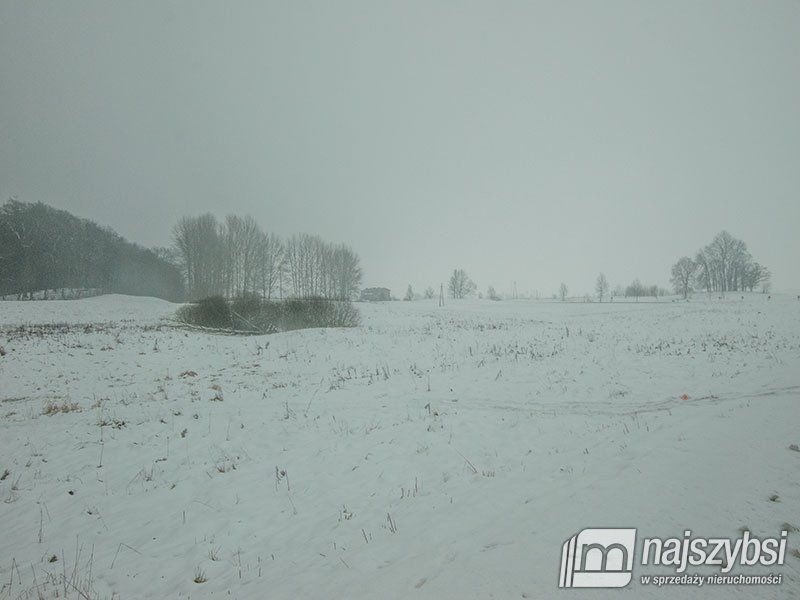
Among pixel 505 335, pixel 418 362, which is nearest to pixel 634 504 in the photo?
pixel 418 362

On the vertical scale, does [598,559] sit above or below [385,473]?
above

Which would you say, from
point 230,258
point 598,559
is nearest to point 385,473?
point 598,559

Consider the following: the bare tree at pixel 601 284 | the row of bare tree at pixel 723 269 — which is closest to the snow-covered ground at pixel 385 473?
the row of bare tree at pixel 723 269

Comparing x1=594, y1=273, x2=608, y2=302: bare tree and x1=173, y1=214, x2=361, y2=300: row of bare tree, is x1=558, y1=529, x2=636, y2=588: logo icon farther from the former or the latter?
x1=594, y1=273, x2=608, y2=302: bare tree

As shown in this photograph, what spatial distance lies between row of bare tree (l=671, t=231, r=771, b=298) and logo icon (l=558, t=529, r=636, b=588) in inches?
3694

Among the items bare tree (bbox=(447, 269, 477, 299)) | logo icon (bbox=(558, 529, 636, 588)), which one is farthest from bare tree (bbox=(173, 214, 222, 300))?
bare tree (bbox=(447, 269, 477, 299))

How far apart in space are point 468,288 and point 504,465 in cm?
10018

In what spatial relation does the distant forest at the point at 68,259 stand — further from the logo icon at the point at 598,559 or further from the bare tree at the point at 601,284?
the bare tree at the point at 601,284

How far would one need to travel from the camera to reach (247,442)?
24.4 feet

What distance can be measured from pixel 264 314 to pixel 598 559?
2713 centimetres

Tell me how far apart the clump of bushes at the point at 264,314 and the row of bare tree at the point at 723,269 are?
8340 centimetres

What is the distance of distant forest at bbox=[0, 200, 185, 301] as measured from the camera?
3450 centimetres

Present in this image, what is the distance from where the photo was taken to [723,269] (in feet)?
248

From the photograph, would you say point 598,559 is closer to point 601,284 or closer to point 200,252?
point 200,252
